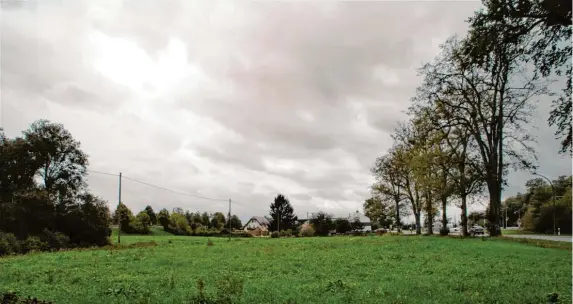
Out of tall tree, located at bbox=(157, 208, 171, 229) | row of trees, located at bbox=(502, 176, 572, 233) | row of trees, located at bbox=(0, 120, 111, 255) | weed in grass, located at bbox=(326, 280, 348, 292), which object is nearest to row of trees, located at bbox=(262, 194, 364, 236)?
tall tree, located at bbox=(157, 208, 171, 229)

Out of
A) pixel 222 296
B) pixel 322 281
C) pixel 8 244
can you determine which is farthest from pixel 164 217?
pixel 222 296

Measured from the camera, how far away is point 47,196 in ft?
151

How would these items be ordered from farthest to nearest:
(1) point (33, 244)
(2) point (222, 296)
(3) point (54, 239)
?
(3) point (54, 239), (1) point (33, 244), (2) point (222, 296)

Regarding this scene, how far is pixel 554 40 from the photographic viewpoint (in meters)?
11.1

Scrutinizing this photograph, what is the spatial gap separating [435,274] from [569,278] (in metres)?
4.13

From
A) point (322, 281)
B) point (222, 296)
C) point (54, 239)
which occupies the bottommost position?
point (54, 239)

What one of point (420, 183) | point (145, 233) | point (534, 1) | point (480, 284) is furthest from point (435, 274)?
point (145, 233)

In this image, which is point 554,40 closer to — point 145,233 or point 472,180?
point 472,180

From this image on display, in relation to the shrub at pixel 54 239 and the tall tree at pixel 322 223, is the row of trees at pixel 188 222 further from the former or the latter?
the shrub at pixel 54 239

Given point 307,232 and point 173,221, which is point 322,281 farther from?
point 173,221

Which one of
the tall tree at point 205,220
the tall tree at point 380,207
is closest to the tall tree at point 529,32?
the tall tree at point 380,207

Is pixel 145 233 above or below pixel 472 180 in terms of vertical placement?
below

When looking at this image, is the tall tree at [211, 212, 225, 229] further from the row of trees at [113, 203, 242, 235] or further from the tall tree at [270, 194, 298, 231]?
the tall tree at [270, 194, 298, 231]

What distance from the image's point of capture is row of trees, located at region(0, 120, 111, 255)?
141ft
